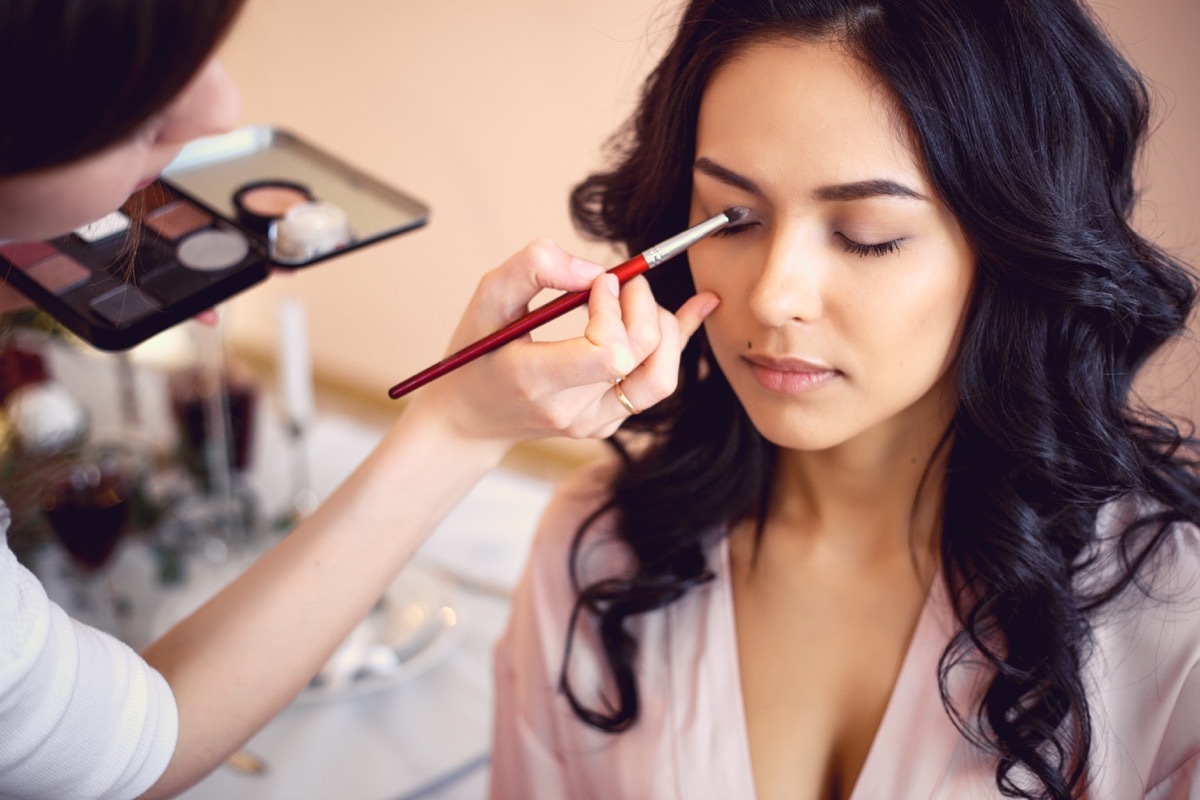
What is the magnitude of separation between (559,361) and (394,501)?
0.19 m

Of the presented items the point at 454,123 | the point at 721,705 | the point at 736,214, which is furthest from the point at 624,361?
the point at 454,123

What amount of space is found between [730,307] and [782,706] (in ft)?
1.14

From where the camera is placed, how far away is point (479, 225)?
1.64 metres

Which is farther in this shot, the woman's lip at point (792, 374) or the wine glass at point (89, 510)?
the wine glass at point (89, 510)

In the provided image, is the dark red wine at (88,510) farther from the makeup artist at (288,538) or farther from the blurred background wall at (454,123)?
the blurred background wall at (454,123)

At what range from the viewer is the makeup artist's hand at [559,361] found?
0.66m

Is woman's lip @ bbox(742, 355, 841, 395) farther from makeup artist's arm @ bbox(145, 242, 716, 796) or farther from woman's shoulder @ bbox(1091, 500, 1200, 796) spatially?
woman's shoulder @ bbox(1091, 500, 1200, 796)

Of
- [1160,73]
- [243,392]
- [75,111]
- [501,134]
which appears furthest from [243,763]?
[1160,73]

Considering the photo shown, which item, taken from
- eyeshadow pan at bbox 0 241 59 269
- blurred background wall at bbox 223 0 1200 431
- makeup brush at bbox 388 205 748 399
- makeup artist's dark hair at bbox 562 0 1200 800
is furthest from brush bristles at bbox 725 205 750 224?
eyeshadow pan at bbox 0 241 59 269

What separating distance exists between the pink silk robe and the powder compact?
1.11 ft

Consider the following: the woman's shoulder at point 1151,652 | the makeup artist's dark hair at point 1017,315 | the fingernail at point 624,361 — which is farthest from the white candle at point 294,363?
the woman's shoulder at point 1151,652

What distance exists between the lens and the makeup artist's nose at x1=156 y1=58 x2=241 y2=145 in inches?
21.1

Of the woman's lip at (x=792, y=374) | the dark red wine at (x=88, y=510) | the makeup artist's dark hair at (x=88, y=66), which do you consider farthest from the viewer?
the dark red wine at (x=88, y=510)

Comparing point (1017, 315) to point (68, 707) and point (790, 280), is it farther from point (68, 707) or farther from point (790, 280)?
point (68, 707)
